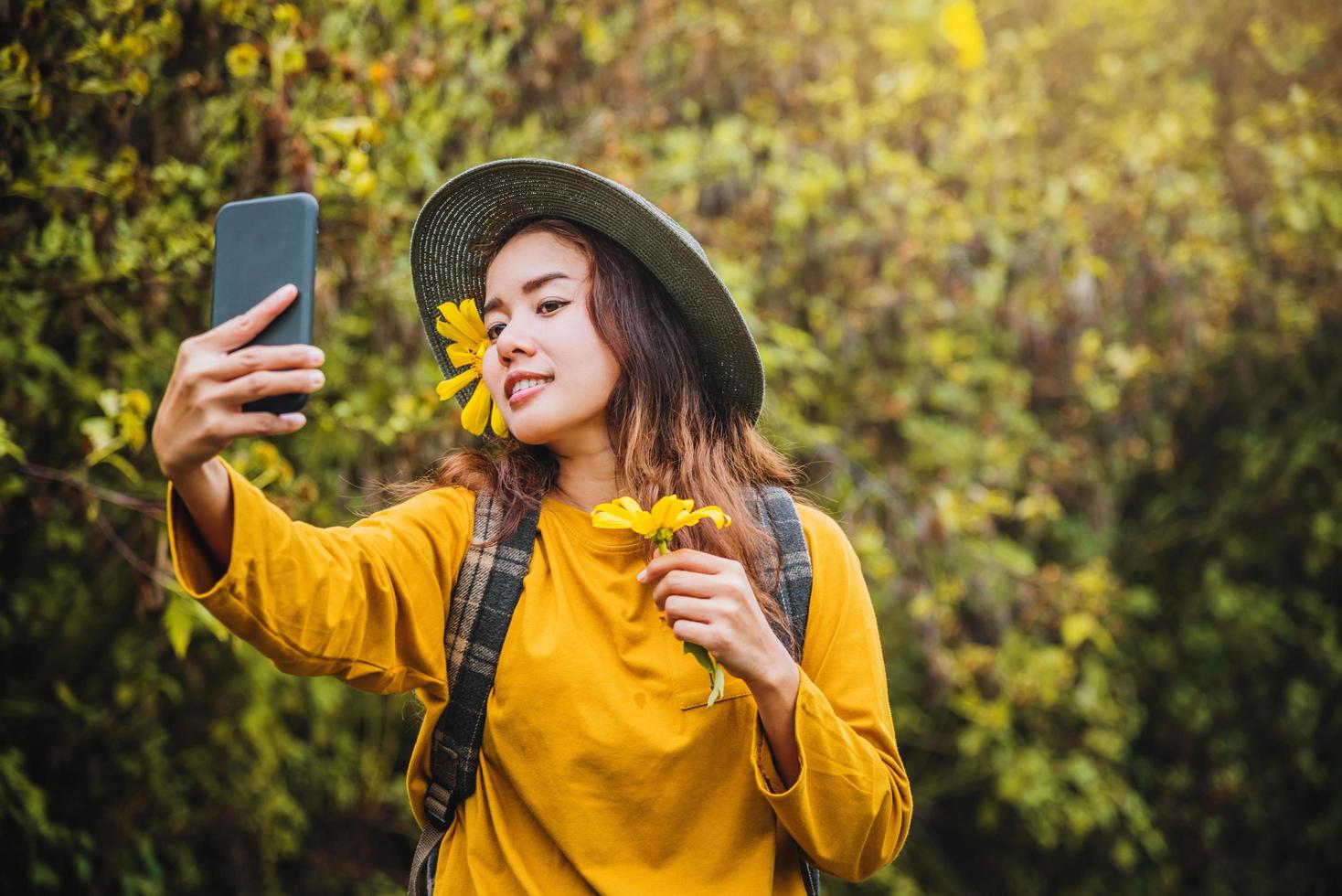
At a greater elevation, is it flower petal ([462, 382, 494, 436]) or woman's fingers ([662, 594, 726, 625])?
flower petal ([462, 382, 494, 436])

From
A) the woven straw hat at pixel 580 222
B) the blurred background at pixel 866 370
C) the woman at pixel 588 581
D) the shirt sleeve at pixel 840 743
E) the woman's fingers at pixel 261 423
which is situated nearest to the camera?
the woman's fingers at pixel 261 423

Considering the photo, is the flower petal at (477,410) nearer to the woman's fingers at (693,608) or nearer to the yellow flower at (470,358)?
the yellow flower at (470,358)

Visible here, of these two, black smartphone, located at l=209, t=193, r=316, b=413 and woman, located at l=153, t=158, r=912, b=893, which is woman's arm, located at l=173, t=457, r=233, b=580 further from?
black smartphone, located at l=209, t=193, r=316, b=413

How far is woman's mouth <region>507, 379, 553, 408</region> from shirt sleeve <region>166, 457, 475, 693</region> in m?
0.16

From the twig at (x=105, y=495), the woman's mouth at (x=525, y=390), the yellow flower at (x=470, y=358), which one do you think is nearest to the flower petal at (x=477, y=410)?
the yellow flower at (x=470, y=358)

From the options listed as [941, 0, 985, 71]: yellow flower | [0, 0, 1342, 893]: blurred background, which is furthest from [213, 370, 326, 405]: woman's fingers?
[941, 0, 985, 71]: yellow flower

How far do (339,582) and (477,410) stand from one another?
1.63ft

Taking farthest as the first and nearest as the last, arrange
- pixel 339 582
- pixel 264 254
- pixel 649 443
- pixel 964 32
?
pixel 964 32
pixel 649 443
pixel 339 582
pixel 264 254

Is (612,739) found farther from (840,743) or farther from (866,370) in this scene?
(866,370)

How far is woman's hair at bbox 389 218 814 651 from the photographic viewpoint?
5.25 feet

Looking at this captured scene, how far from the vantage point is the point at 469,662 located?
147 cm

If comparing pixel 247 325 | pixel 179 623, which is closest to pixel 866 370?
pixel 179 623

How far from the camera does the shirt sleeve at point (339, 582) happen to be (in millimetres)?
1153

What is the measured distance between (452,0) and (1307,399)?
168 inches
